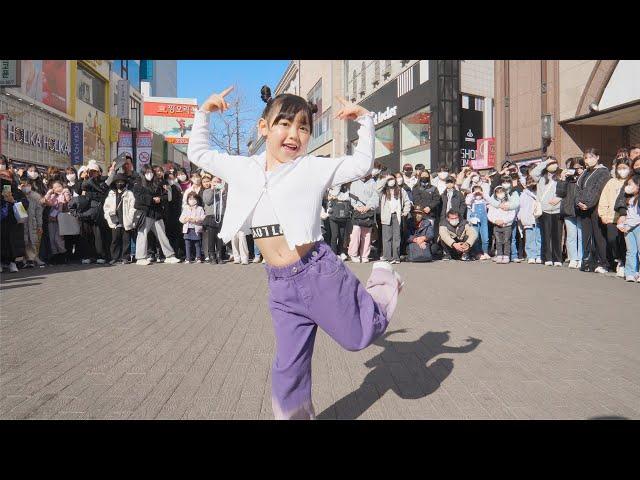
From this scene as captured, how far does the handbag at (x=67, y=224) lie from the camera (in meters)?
12.6

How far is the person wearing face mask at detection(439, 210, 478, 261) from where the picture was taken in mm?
13262

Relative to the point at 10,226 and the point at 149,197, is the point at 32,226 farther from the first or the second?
the point at 149,197

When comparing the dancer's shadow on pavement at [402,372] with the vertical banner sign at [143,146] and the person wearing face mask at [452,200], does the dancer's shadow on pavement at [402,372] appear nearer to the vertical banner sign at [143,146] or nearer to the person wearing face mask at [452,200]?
the person wearing face mask at [452,200]

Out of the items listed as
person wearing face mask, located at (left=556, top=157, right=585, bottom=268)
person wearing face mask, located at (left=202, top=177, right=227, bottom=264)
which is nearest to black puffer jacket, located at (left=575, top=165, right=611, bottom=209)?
person wearing face mask, located at (left=556, top=157, right=585, bottom=268)

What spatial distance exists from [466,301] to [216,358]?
4086 mm

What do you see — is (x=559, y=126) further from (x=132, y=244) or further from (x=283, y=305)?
(x=283, y=305)

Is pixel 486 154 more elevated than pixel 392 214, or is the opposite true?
pixel 486 154

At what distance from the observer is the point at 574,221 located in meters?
11.3

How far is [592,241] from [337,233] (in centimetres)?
568

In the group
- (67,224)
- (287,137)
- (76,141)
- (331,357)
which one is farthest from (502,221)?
(76,141)

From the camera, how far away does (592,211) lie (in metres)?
10.6

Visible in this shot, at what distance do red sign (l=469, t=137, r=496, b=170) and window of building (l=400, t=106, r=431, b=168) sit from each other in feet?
10.9

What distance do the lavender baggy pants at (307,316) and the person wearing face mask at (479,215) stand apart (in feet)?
36.6

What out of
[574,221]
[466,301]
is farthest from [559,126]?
[466,301]
